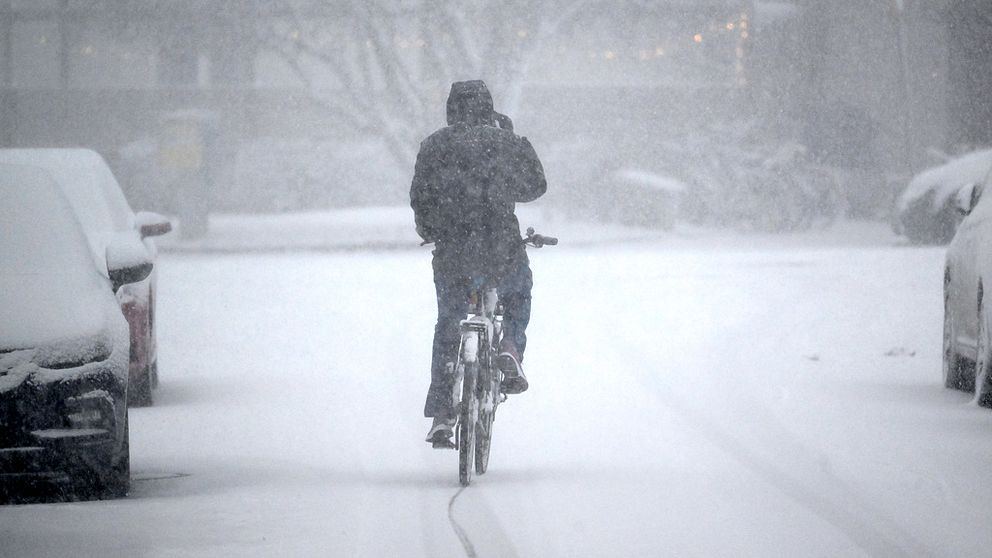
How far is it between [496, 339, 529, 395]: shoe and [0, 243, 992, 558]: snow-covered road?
40 centimetres

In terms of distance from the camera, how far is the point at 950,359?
35.1ft

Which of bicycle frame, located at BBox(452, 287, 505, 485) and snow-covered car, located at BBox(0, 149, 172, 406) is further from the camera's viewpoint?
snow-covered car, located at BBox(0, 149, 172, 406)

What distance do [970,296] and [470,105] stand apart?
3855 mm

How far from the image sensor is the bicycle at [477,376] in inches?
283

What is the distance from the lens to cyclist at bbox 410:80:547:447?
296 inches

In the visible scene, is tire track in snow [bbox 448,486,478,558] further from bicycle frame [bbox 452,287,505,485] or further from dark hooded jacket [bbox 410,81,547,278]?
dark hooded jacket [bbox 410,81,547,278]

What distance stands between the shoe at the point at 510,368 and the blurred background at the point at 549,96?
2071 centimetres

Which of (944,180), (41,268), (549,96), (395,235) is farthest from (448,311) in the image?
(549,96)

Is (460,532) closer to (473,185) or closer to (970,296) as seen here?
(473,185)

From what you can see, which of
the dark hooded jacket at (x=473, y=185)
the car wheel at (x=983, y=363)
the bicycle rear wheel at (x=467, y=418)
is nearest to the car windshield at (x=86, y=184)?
the dark hooded jacket at (x=473, y=185)

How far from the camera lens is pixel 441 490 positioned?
7.36m

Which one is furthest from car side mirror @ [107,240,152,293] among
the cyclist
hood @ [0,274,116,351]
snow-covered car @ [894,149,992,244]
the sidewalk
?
snow-covered car @ [894,149,992,244]

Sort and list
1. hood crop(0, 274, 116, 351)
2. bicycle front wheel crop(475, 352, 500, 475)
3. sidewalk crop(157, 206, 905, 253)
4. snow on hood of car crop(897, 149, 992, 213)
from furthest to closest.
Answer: sidewalk crop(157, 206, 905, 253) → snow on hood of car crop(897, 149, 992, 213) → bicycle front wheel crop(475, 352, 500, 475) → hood crop(0, 274, 116, 351)

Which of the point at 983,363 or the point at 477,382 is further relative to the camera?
the point at 983,363
